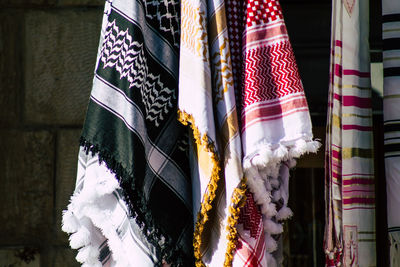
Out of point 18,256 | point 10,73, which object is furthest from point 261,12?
point 18,256

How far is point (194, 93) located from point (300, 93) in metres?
0.25

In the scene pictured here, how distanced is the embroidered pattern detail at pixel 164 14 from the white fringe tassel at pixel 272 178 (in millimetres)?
385

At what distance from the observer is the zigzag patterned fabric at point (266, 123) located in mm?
1261

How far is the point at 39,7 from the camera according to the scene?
2.12m

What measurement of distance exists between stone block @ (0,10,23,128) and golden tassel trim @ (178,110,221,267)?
1.04 m

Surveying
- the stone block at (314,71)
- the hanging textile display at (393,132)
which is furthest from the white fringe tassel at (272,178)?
the stone block at (314,71)

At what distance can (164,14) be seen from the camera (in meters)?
1.38

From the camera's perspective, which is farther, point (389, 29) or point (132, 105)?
point (389, 29)

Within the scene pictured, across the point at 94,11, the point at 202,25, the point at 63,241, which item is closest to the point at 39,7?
the point at 94,11

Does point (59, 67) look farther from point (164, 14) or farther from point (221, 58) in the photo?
point (221, 58)

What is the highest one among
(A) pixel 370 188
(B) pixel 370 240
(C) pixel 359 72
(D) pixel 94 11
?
(D) pixel 94 11

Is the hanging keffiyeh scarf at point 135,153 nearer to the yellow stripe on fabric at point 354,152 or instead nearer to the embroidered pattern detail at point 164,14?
the embroidered pattern detail at point 164,14

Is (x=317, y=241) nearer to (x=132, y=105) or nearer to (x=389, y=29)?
(x=389, y=29)

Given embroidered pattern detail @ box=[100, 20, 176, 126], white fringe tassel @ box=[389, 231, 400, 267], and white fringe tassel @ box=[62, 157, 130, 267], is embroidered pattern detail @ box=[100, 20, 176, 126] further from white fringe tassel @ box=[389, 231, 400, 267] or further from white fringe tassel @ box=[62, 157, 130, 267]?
white fringe tassel @ box=[389, 231, 400, 267]
